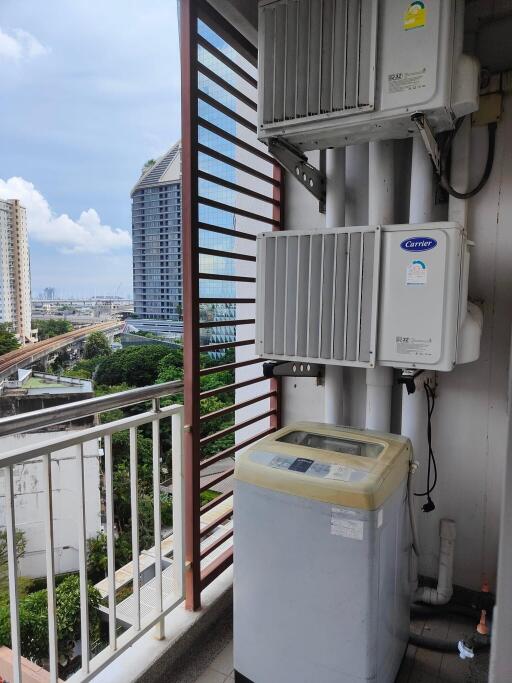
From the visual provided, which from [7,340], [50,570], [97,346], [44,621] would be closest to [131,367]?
[97,346]

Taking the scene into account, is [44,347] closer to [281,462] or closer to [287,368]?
[281,462]

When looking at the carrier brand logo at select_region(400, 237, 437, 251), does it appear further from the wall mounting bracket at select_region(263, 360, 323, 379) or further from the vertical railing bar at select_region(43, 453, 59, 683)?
the vertical railing bar at select_region(43, 453, 59, 683)

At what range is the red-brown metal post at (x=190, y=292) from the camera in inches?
65.1

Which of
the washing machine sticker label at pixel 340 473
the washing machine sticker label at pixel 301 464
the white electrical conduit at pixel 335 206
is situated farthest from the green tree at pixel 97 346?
the white electrical conduit at pixel 335 206

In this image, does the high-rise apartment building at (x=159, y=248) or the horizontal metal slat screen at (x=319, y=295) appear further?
the high-rise apartment building at (x=159, y=248)

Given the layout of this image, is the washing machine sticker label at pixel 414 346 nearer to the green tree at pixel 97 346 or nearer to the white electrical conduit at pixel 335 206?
the white electrical conduit at pixel 335 206

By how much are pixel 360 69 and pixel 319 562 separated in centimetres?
164

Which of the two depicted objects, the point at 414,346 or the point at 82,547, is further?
the point at 414,346

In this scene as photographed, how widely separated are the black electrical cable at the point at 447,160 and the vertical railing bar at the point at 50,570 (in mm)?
1817

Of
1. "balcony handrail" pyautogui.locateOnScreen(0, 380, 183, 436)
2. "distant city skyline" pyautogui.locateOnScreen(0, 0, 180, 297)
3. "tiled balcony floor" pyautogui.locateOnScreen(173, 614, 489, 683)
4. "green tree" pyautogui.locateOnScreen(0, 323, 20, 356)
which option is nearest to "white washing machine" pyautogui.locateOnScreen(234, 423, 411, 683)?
"tiled balcony floor" pyautogui.locateOnScreen(173, 614, 489, 683)

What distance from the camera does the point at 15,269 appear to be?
1.40 m

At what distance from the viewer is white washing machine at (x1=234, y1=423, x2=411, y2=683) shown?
1.26 m

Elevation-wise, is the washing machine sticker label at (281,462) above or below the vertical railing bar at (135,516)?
above

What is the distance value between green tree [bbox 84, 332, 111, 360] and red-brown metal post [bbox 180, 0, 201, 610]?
1.07ft
